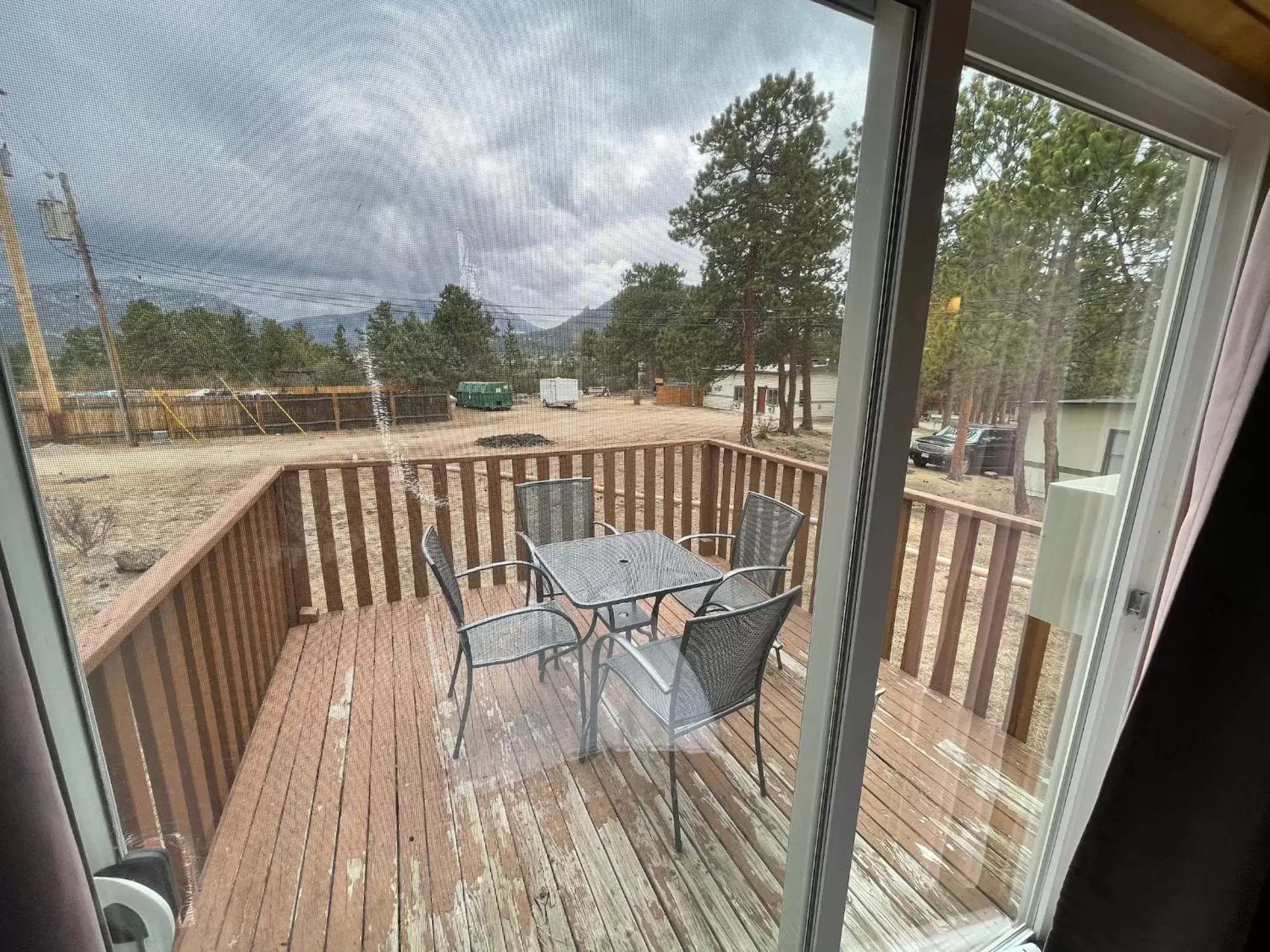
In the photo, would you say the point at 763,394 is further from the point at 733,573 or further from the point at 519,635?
the point at 519,635

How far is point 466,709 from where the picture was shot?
1.41 metres

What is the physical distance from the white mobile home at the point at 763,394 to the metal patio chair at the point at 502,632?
27.1 inches

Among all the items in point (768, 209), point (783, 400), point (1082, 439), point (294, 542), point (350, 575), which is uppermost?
point (768, 209)

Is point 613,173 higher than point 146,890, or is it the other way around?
point 613,173

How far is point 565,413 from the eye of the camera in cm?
85

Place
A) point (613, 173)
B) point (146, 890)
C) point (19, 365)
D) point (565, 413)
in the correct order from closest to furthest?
1. point (19, 365)
2. point (146, 890)
3. point (613, 173)
4. point (565, 413)

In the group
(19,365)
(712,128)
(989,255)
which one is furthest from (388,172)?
(989,255)

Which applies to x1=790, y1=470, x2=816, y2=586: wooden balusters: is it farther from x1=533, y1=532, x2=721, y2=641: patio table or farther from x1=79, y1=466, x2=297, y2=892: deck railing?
x1=79, y1=466, x2=297, y2=892: deck railing

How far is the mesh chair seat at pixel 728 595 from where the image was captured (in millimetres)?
1512

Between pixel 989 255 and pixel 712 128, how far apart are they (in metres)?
0.64

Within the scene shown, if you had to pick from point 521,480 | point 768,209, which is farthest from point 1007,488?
point 521,480

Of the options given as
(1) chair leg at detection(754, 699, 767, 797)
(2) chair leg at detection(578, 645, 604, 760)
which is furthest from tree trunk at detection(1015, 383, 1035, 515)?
(2) chair leg at detection(578, 645, 604, 760)

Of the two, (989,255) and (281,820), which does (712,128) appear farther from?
(281,820)

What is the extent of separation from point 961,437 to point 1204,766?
0.73 meters
